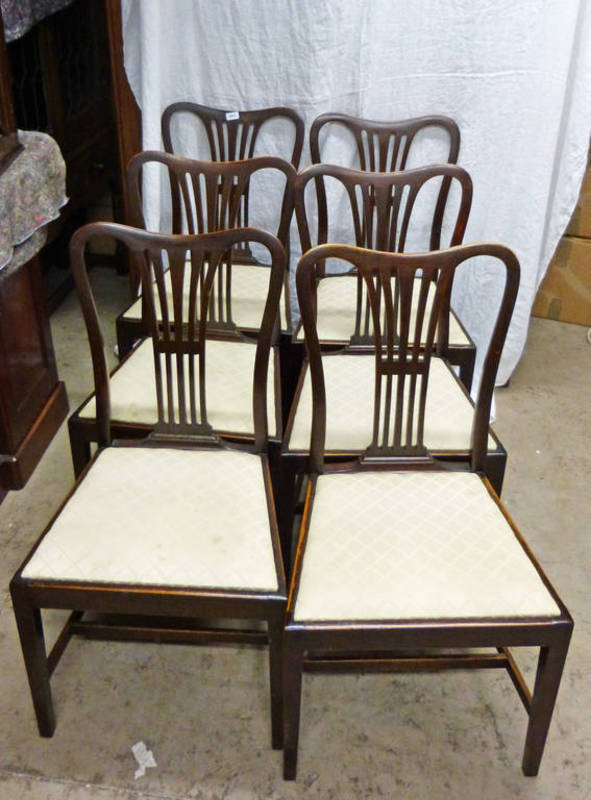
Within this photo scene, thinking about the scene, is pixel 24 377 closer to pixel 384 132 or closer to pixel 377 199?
pixel 377 199

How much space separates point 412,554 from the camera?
1397mm

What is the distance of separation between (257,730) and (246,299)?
112 centimetres

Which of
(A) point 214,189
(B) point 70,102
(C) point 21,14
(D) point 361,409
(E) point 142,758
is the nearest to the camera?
(E) point 142,758

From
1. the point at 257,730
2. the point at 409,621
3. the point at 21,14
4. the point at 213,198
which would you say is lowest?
the point at 257,730

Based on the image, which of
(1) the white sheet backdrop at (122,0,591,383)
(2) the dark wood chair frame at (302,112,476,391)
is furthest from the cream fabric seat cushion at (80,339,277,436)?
(1) the white sheet backdrop at (122,0,591,383)

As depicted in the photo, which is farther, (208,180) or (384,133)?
(384,133)

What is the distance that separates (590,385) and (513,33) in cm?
117

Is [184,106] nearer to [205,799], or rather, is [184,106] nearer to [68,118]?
[68,118]

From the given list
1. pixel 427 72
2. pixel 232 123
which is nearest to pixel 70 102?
pixel 232 123

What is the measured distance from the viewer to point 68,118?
9.05 feet

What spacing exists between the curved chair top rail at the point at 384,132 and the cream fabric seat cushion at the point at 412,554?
105 centimetres

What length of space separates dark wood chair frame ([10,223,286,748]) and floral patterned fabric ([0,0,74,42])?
112 centimetres

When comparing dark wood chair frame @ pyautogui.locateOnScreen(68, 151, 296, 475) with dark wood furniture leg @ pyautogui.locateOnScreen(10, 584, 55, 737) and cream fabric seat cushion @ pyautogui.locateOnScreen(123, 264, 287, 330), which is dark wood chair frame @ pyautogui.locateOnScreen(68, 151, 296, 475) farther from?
dark wood furniture leg @ pyautogui.locateOnScreen(10, 584, 55, 737)

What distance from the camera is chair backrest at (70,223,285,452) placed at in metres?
1.46
